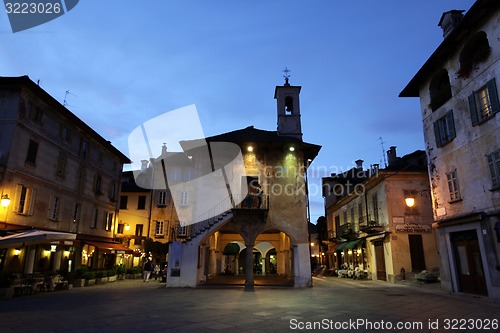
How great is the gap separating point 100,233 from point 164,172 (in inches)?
423

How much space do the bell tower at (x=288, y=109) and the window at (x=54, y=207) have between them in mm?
15858

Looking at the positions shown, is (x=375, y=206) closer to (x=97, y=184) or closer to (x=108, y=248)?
(x=108, y=248)

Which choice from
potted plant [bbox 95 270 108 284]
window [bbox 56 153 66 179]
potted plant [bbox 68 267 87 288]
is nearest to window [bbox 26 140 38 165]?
window [bbox 56 153 66 179]

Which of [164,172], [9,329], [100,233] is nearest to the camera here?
[9,329]

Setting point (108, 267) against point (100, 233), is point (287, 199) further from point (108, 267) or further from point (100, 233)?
point (108, 267)

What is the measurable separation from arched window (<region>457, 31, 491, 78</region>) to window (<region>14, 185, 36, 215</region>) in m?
23.0

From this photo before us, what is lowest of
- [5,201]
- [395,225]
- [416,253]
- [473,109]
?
[416,253]

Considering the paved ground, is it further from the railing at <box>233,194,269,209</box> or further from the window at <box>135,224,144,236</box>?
the window at <box>135,224,144,236</box>

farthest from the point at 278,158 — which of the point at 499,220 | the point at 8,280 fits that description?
the point at 8,280

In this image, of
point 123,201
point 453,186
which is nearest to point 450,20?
point 453,186

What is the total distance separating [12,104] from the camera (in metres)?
18.4

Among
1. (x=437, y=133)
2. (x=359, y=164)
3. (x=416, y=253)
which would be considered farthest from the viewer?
(x=359, y=164)

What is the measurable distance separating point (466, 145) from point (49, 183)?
2306 centimetres

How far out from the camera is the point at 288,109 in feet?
84.0
